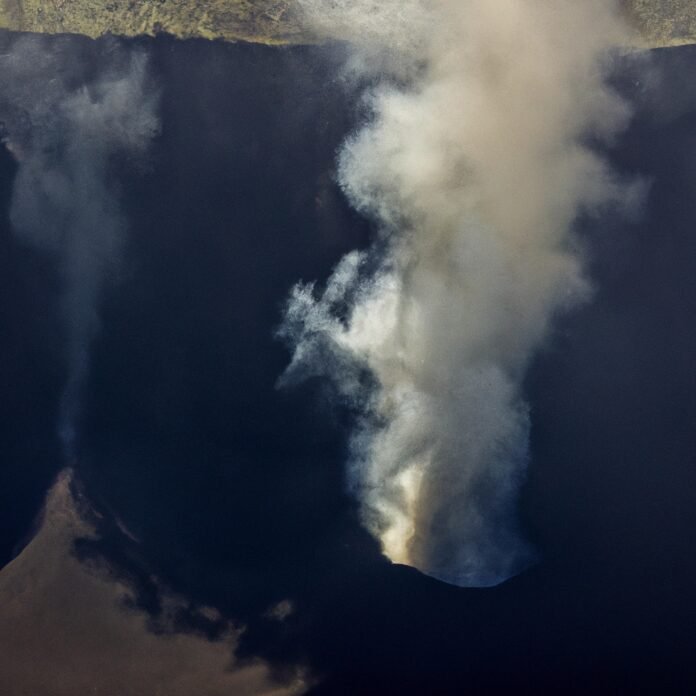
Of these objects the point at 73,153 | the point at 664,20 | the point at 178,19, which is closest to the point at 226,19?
the point at 178,19

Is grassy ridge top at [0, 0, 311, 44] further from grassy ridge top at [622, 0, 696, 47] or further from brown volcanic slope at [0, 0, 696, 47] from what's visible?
grassy ridge top at [622, 0, 696, 47]

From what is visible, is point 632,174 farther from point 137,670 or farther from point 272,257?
point 137,670

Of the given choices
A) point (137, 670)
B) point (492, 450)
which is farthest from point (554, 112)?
point (137, 670)

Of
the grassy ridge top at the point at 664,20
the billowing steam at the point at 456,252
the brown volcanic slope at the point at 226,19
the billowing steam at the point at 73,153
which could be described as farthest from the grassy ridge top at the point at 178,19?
the grassy ridge top at the point at 664,20

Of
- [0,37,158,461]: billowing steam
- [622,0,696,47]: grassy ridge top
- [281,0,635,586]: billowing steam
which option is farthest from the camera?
[622,0,696,47]: grassy ridge top

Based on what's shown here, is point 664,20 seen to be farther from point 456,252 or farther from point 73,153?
point 73,153

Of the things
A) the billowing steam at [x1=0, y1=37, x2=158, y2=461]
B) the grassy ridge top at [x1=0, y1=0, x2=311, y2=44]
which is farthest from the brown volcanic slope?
the billowing steam at [x1=0, y1=37, x2=158, y2=461]
